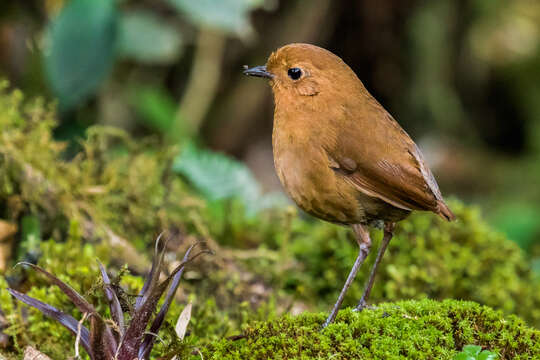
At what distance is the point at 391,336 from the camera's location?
94.7 inches

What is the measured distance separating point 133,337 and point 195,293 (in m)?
1.46

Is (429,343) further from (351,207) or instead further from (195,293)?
(195,293)

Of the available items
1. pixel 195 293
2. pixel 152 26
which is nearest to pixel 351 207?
pixel 195 293

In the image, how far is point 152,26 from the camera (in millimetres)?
6656

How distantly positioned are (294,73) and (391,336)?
1.25 m

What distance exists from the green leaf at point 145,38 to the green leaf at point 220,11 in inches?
44.7

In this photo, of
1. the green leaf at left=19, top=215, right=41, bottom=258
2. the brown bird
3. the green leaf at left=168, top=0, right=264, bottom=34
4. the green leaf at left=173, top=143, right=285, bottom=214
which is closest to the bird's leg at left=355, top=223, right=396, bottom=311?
the brown bird

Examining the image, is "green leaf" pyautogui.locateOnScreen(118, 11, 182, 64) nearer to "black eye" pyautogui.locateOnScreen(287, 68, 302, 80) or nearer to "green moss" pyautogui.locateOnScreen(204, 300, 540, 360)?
"black eye" pyautogui.locateOnScreen(287, 68, 302, 80)

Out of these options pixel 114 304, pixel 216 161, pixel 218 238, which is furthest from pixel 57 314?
pixel 216 161

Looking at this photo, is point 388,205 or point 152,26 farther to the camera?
point 152,26

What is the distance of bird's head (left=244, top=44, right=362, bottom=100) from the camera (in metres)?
2.91

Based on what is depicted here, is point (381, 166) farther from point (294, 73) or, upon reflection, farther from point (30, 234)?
point (30, 234)

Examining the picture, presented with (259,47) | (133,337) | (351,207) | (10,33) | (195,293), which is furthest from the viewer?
(259,47)

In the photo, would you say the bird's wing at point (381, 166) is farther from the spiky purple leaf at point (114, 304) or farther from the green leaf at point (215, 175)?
the green leaf at point (215, 175)
